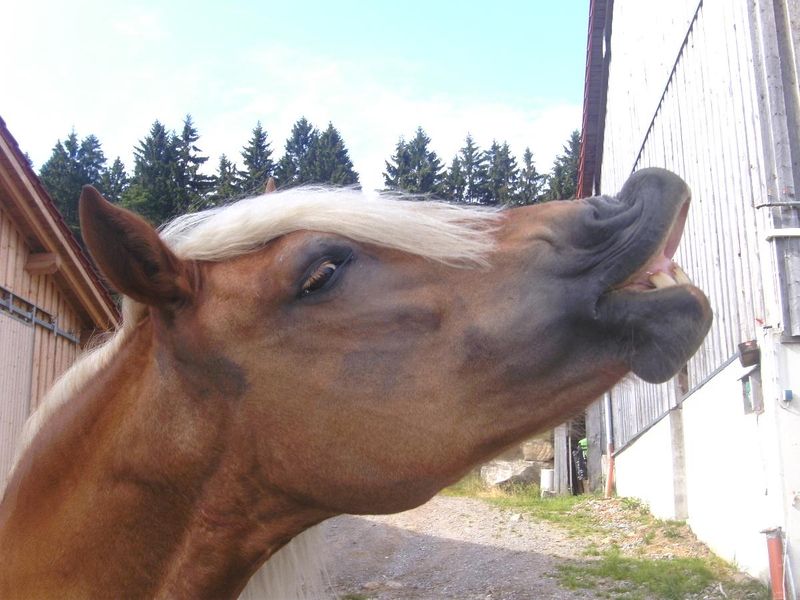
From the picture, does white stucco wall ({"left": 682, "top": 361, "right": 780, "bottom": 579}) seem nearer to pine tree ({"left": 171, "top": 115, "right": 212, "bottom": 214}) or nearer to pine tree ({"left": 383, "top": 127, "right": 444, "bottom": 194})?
pine tree ({"left": 171, "top": 115, "right": 212, "bottom": 214})

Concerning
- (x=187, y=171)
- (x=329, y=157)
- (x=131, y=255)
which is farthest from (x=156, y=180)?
(x=131, y=255)

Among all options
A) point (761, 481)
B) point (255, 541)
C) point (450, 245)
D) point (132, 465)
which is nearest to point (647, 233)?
point (450, 245)

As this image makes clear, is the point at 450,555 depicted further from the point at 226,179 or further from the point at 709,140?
the point at 226,179

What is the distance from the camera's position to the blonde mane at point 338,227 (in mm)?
1929

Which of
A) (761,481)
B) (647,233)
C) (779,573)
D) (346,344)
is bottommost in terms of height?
(779,573)

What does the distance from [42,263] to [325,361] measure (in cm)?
665

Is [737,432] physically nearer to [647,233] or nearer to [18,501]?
[647,233]

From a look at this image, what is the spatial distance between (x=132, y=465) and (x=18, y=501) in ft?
1.53

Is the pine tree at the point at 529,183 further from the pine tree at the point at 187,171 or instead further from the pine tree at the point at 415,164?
the pine tree at the point at 187,171

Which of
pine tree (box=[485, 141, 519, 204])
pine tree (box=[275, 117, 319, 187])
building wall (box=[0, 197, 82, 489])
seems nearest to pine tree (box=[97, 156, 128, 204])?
pine tree (box=[275, 117, 319, 187])

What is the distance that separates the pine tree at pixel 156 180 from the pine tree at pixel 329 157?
737 centimetres

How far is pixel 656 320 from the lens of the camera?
5.63 ft

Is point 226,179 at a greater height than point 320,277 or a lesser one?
greater

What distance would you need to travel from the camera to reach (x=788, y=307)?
254 inches
